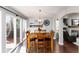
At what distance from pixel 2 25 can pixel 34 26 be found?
827cm

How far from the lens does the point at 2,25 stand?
4.34 metres

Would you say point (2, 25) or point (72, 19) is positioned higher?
point (72, 19)

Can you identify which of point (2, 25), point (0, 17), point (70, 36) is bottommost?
point (70, 36)

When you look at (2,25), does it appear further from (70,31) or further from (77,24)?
Result: (70,31)

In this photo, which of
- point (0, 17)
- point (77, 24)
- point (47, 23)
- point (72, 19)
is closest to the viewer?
point (0, 17)

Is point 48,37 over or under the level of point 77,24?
under
